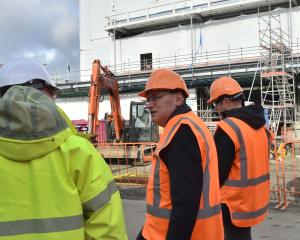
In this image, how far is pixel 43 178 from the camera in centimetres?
181

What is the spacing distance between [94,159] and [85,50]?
39.6 m

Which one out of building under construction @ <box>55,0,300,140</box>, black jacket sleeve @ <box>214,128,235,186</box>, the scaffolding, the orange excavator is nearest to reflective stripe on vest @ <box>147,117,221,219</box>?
black jacket sleeve @ <box>214,128,235,186</box>

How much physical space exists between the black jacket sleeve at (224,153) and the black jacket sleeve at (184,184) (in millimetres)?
951

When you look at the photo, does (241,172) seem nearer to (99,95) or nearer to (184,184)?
(184,184)

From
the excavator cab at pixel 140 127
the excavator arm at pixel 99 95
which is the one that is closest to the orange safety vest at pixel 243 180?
the excavator arm at pixel 99 95

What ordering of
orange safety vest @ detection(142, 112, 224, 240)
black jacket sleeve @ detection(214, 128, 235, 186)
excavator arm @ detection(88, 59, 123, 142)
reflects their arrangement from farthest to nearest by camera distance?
excavator arm @ detection(88, 59, 123, 142) < black jacket sleeve @ detection(214, 128, 235, 186) < orange safety vest @ detection(142, 112, 224, 240)

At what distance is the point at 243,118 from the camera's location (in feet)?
11.9

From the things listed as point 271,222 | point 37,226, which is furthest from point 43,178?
point 271,222

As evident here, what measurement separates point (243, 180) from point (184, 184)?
1.22 metres

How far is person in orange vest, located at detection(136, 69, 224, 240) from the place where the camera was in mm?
Result: 2381

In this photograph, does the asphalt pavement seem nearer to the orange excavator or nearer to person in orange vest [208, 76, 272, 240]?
person in orange vest [208, 76, 272, 240]

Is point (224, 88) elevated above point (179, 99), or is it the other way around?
point (224, 88)

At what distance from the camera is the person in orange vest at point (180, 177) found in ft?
7.81

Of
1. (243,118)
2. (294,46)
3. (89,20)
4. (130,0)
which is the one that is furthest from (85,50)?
(243,118)
